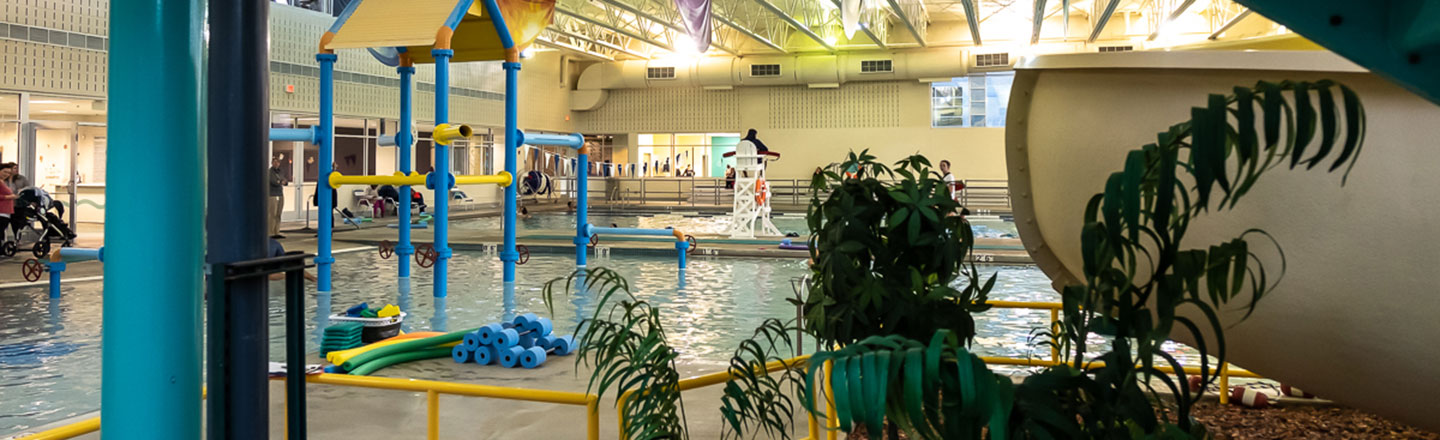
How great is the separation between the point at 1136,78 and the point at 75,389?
5653 millimetres

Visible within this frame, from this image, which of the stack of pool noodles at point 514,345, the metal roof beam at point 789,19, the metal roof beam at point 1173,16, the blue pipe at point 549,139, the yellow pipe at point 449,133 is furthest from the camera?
the metal roof beam at point 789,19

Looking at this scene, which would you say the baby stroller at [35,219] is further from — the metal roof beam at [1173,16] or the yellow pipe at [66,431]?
the metal roof beam at [1173,16]

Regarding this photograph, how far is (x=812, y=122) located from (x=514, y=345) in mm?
24008

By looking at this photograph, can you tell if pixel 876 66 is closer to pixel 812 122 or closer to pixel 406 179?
pixel 812 122

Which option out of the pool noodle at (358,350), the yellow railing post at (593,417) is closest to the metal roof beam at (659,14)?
the pool noodle at (358,350)

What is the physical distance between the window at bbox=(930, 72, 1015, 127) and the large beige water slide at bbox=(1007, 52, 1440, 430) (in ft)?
81.7

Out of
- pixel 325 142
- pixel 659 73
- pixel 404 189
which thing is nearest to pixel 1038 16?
pixel 659 73

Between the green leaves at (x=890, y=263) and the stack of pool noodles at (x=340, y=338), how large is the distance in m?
4.08

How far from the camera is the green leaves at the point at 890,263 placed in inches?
105

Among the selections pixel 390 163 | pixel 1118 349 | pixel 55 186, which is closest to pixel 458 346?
pixel 1118 349

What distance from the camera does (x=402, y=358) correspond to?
5.91 metres

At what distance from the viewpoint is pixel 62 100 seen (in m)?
16.7

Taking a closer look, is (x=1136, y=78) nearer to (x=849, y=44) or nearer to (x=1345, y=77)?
(x=1345, y=77)

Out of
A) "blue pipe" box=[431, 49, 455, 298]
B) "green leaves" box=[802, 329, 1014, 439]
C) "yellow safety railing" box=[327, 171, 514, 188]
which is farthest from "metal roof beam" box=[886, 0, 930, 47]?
"green leaves" box=[802, 329, 1014, 439]
